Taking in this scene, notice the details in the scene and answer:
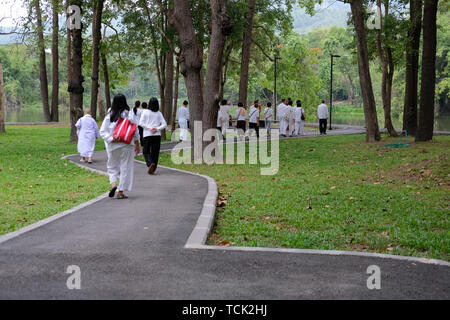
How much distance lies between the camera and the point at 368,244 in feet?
21.8

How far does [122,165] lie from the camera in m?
9.56

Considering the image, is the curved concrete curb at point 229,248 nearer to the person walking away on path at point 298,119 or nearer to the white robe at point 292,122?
the white robe at point 292,122

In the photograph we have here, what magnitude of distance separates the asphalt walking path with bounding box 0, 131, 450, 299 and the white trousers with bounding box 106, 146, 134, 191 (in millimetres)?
2426

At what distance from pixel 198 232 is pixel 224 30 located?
403 inches

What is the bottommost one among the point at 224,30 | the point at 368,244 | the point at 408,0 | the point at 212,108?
the point at 368,244

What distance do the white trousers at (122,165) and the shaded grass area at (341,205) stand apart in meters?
1.74

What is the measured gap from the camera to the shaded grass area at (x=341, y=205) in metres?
6.73

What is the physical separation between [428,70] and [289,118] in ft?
31.8

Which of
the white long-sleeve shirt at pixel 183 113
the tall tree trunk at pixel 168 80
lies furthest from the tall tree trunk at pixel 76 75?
the tall tree trunk at pixel 168 80

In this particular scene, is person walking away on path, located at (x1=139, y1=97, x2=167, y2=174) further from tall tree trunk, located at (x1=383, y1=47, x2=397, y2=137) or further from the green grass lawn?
tall tree trunk, located at (x1=383, y1=47, x2=397, y2=137)
